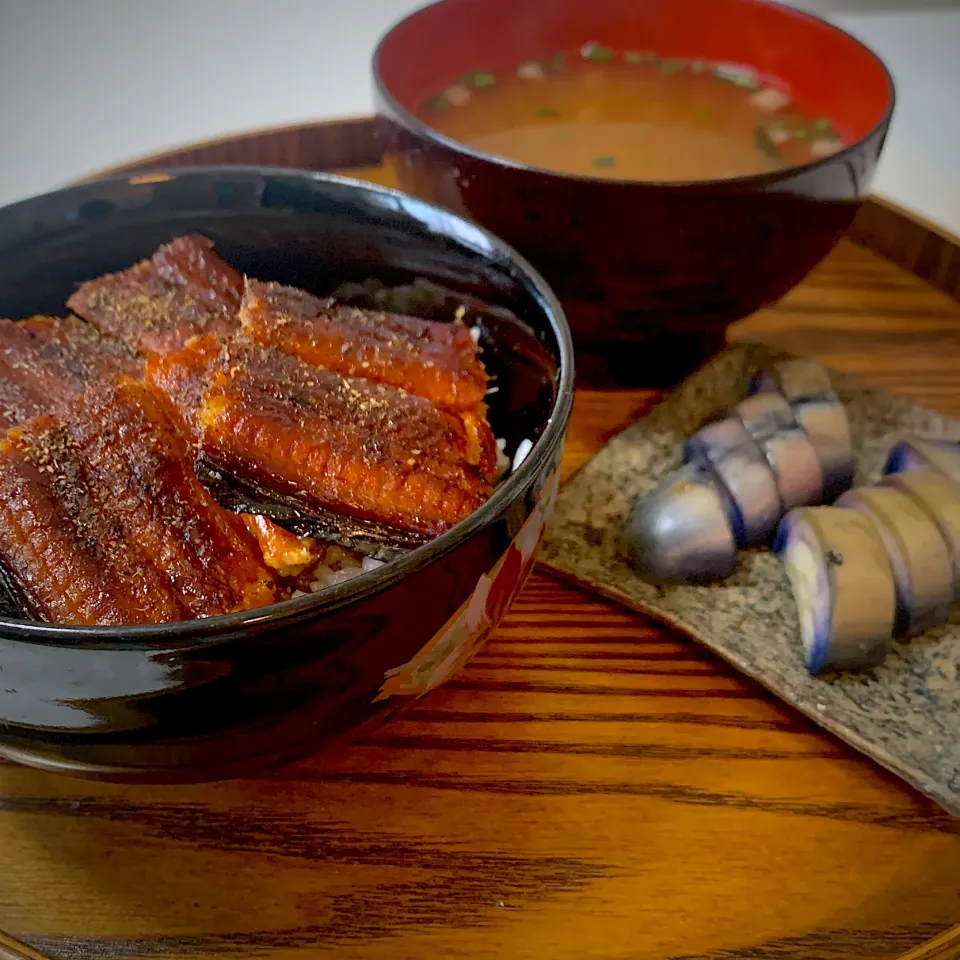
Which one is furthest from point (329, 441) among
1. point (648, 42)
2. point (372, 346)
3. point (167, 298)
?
point (648, 42)

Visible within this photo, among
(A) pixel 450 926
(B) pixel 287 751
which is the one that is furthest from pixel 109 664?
(A) pixel 450 926

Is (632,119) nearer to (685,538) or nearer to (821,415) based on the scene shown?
(821,415)

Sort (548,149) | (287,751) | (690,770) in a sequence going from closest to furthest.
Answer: (287,751) → (690,770) → (548,149)

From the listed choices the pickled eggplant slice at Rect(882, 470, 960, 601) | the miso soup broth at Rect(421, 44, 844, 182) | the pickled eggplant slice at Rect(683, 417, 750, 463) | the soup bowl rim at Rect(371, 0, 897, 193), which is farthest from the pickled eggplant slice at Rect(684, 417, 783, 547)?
the miso soup broth at Rect(421, 44, 844, 182)

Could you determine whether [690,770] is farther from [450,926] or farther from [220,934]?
[220,934]

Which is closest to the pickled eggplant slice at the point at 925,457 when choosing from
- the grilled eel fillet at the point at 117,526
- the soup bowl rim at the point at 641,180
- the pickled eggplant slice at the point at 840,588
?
the pickled eggplant slice at the point at 840,588

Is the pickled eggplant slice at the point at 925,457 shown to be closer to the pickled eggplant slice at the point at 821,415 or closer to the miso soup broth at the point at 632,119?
the pickled eggplant slice at the point at 821,415
